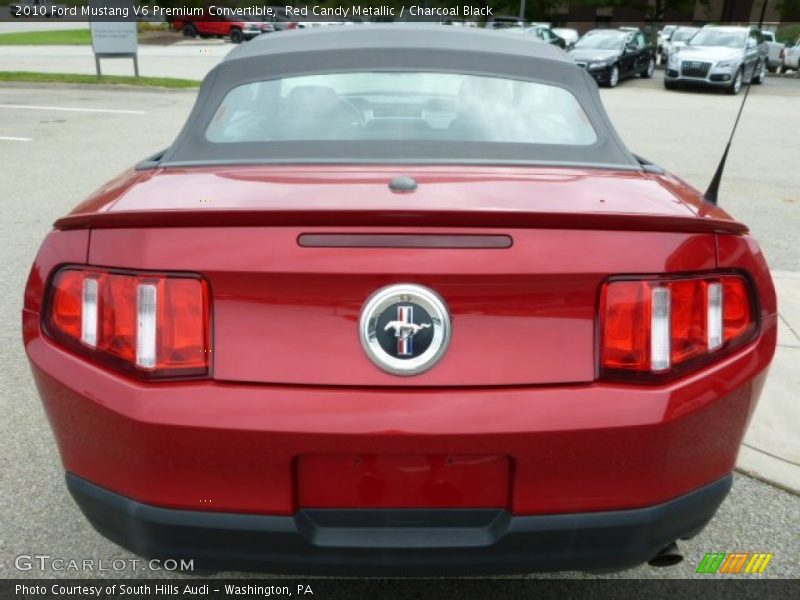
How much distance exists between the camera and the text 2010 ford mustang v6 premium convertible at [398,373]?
1714 mm

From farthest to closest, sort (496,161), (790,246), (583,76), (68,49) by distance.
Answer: (68,49), (790,246), (583,76), (496,161)

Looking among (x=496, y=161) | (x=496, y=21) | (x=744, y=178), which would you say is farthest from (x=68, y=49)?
(x=496, y=161)

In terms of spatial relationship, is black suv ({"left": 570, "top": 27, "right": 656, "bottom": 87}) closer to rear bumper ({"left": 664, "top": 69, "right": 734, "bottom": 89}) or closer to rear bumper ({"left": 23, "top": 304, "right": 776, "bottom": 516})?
rear bumper ({"left": 664, "top": 69, "right": 734, "bottom": 89})

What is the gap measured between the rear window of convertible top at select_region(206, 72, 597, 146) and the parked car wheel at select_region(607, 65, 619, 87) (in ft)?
69.0

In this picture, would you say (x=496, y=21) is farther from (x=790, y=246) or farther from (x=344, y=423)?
(x=344, y=423)

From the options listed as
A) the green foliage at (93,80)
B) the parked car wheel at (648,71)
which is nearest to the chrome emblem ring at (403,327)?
the green foliage at (93,80)

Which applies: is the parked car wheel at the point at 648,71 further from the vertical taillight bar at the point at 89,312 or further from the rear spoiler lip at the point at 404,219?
the vertical taillight bar at the point at 89,312

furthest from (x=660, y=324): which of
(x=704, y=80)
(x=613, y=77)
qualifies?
(x=613, y=77)

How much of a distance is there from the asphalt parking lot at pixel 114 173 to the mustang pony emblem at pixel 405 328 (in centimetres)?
124

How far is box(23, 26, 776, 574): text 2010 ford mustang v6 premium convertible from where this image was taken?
5.62 ft

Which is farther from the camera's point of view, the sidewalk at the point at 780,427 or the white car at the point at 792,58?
the white car at the point at 792,58

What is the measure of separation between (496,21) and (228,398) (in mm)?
37626

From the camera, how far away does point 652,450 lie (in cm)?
176

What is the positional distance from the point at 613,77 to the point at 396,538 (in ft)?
75.1
